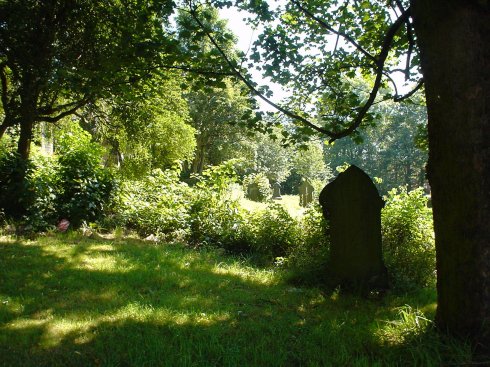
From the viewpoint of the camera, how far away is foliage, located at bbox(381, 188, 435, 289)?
6.25 meters

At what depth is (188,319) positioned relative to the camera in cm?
428

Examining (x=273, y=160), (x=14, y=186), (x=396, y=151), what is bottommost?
(x=14, y=186)

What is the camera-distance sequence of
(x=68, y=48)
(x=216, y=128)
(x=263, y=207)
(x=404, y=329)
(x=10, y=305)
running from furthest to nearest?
(x=216, y=128) → (x=263, y=207) → (x=68, y=48) → (x=10, y=305) → (x=404, y=329)

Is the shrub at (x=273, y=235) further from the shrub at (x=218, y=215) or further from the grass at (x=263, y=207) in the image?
the grass at (x=263, y=207)

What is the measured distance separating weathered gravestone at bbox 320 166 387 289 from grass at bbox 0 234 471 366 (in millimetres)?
352

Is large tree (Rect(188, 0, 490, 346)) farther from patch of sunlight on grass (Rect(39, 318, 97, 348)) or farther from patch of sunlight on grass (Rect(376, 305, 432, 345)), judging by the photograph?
patch of sunlight on grass (Rect(39, 318, 97, 348))

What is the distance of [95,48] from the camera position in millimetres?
9883

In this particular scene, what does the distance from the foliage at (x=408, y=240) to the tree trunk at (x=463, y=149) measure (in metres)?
2.71

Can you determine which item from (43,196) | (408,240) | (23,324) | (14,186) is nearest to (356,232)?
(408,240)

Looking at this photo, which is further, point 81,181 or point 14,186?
point 81,181

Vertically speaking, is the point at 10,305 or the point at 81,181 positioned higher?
the point at 81,181

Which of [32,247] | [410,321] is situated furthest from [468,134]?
[32,247]

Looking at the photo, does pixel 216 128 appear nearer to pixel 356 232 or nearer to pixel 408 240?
pixel 408 240

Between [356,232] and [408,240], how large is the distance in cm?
220
